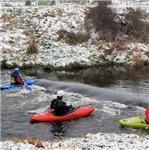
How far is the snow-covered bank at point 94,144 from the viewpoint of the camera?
1549 cm

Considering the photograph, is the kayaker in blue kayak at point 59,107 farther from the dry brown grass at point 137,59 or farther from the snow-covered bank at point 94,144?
the dry brown grass at point 137,59

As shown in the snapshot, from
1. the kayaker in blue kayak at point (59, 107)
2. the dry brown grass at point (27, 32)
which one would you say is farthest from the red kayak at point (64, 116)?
the dry brown grass at point (27, 32)

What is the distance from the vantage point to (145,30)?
38469mm

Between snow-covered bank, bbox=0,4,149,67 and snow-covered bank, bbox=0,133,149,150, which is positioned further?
snow-covered bank, bbox=0,4,149,67

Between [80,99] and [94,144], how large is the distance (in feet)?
28.2

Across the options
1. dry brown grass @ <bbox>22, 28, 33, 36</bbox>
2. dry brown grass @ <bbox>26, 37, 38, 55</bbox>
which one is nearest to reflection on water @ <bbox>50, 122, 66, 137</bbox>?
dry brown grass @ <bbox>26, 37, 38, 55</bbox>

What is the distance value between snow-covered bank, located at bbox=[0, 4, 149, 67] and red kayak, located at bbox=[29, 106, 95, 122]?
12006mm

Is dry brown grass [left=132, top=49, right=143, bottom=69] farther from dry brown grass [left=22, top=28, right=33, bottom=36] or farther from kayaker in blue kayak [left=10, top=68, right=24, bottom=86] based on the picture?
kayaker in blue kayak [left=10, top=68, right=24, bottom=86]

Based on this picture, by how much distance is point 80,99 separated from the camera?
24.6 m

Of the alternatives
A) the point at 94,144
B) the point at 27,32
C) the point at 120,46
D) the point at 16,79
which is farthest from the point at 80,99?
the point at 27,32

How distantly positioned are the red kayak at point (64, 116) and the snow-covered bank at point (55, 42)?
12006mm

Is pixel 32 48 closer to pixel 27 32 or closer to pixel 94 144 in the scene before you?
pixel 27 32

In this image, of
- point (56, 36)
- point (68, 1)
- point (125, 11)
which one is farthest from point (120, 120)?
point (68, 1)

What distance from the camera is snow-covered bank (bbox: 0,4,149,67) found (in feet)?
111
